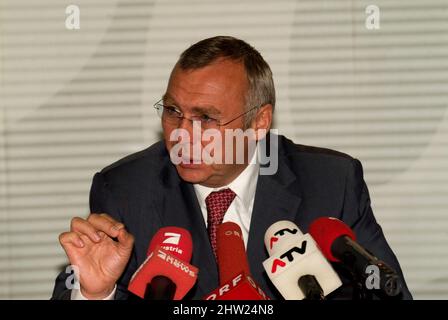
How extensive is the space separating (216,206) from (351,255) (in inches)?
51.0

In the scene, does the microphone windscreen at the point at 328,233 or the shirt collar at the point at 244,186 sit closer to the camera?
the microphone windscreen at the point at 328,233

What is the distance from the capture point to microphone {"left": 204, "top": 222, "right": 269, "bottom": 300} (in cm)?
240

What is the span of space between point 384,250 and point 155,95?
2.24 metres

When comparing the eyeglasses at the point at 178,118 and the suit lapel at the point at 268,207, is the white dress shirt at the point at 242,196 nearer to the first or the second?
the suit lapel at the point at 268,207

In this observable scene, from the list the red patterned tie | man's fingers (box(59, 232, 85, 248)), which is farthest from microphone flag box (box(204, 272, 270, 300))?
the red patterned tie

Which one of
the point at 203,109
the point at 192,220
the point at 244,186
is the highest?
the point at 203,109

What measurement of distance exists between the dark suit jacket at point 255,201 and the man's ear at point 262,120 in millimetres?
148

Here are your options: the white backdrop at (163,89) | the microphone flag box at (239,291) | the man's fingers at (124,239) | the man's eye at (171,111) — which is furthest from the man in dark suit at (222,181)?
the white backdrop at (163,89)

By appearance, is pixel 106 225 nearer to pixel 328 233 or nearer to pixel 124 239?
pixel 124 239

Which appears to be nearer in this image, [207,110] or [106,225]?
[106,225]

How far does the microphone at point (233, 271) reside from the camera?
2.40 m

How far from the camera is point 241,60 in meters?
3.72

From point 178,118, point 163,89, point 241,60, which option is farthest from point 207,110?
point 163,89

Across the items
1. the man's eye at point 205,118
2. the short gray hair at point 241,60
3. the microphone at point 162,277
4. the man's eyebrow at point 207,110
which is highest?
the short gray hair at point 241,60
